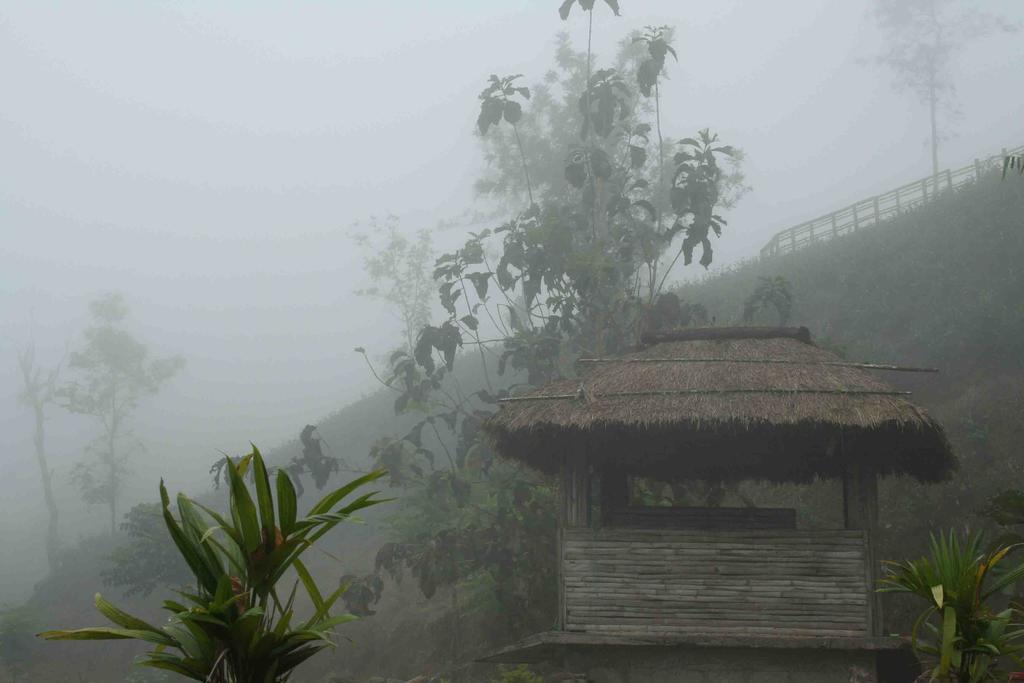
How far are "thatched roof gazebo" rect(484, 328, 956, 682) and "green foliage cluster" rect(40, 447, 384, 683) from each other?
527 centimetres

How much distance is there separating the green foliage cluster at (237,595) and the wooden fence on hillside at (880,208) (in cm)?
2406

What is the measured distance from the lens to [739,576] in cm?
1007

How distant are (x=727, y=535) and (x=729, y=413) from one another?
122cm

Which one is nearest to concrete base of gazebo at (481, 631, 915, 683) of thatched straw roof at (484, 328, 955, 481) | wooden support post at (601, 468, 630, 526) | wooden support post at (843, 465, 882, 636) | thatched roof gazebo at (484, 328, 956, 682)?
thatched roof gazebo at (484, 328, 956, 682)

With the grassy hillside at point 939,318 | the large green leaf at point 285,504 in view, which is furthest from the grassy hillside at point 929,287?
the large green leaf at point 285,504

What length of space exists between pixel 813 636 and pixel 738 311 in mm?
15520

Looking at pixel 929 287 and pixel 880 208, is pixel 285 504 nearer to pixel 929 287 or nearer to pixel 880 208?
pixel 929 287

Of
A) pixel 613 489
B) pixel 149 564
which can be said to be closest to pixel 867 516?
pixel 613 489

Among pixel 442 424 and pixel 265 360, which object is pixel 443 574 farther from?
pixel 265 360

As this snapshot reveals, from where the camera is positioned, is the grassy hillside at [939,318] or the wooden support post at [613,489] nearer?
the wooden support post at [613,489]

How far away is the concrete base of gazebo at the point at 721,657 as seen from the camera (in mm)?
9695

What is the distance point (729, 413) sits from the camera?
32.4ft

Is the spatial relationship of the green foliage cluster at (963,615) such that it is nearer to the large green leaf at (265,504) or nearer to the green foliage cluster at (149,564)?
the large green leaf at (265,504)

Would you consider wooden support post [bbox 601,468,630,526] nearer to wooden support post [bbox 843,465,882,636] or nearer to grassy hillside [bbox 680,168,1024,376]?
wooden support post [bbox 843,465,882,636]
